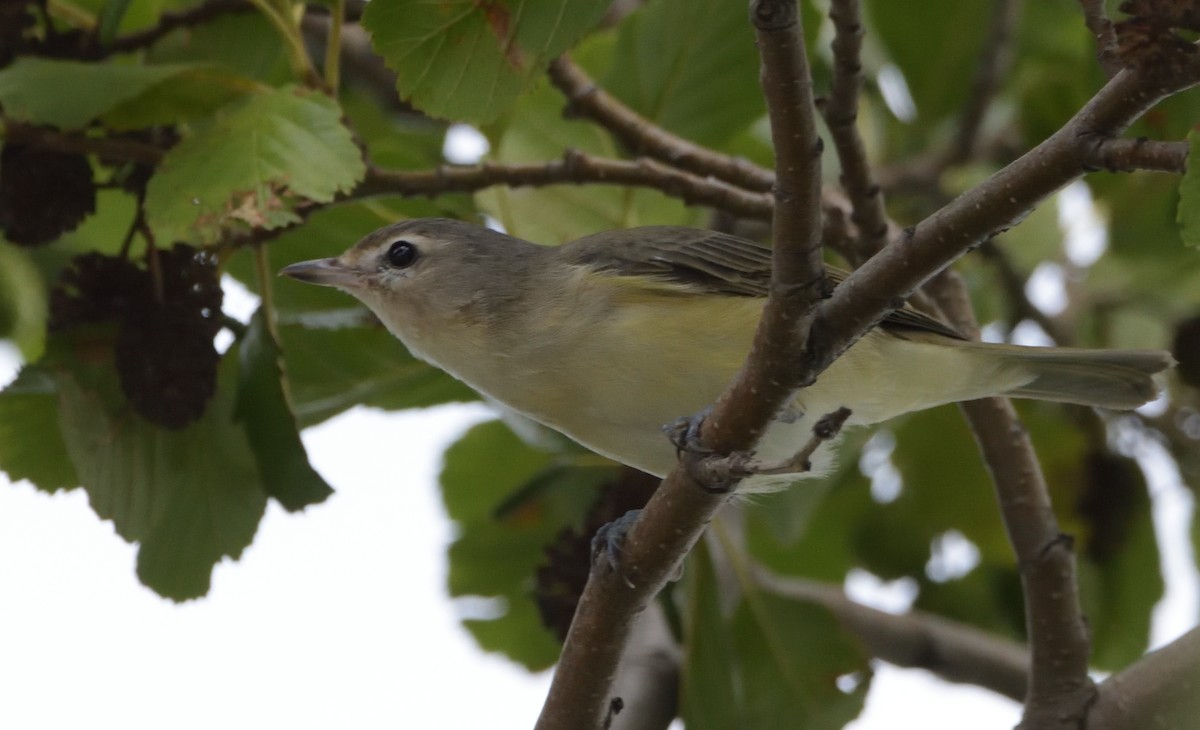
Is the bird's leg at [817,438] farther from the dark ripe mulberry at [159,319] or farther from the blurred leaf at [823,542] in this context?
the blurred leaf at [823,542]

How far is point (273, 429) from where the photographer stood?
3.20 m

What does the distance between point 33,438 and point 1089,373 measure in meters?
2.65

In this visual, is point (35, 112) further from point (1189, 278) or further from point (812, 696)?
point (1189, 278)

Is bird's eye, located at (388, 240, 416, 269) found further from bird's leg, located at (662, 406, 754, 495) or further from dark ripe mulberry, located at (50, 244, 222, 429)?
bird's leg, located at (662, 406, 754, 495)

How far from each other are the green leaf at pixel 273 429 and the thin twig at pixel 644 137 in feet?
3.29

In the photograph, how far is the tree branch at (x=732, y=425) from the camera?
1.90 metres

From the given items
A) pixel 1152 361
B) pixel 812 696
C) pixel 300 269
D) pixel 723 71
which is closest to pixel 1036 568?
pixel 1152 361

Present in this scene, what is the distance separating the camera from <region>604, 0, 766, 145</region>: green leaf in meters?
3.70

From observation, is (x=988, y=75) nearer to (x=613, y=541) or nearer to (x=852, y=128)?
(x=852, y=128)

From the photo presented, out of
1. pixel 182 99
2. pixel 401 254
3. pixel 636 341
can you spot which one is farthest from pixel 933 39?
pixel 182 99

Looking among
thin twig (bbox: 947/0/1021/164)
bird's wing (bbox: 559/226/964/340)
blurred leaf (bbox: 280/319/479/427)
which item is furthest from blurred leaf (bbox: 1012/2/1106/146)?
blurred leaf (bbox: 280/319/479/427)

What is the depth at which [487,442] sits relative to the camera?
188 inches

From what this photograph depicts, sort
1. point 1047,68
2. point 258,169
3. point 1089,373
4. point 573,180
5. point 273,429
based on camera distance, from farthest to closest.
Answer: point 1047,68 < point 1089,373 < point 573,180 < point 273,429 < point 258,169

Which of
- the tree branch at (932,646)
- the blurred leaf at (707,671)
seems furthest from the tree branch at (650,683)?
the tree branch at (932,646)
